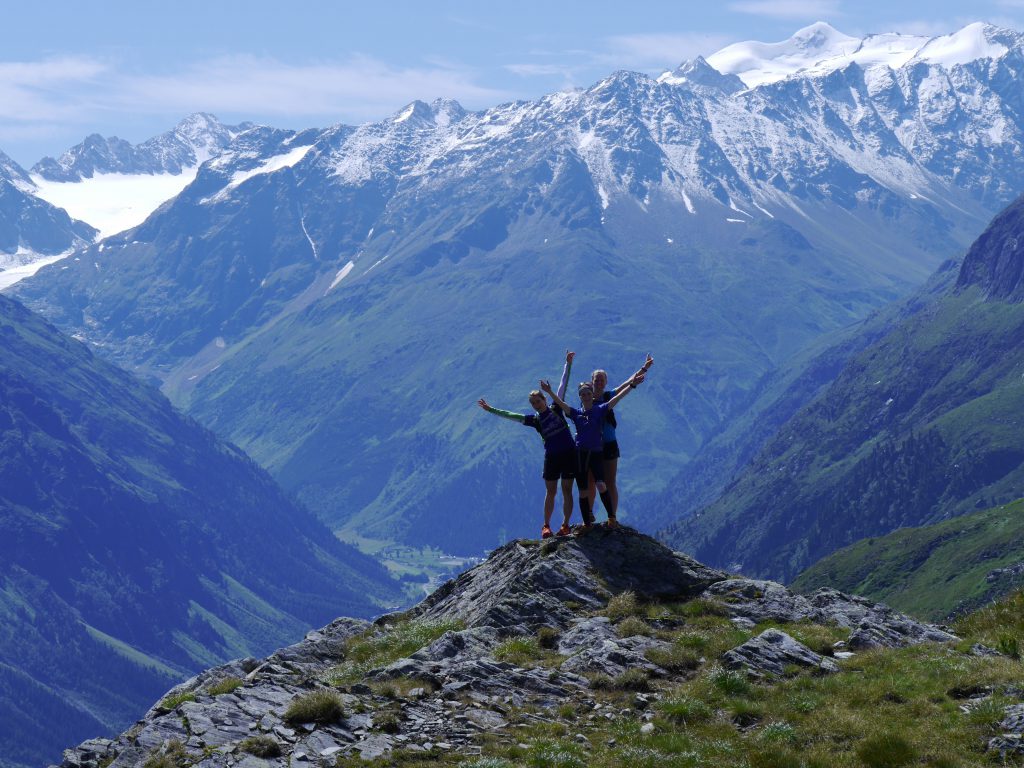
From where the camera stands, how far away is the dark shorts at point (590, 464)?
128 ft

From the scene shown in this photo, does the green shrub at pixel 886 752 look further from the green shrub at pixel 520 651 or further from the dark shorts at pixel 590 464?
the dark shorts at pixel 590 464

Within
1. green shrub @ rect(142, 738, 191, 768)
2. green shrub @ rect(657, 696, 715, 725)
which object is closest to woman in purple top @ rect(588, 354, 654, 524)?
green shrub @ rect(657, 696, 715, 725)

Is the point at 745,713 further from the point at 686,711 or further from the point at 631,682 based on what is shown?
the point at 631,682

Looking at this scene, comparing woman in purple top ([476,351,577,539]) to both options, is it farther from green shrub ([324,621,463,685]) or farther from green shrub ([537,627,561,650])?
green shrub ([537,627,561,650])

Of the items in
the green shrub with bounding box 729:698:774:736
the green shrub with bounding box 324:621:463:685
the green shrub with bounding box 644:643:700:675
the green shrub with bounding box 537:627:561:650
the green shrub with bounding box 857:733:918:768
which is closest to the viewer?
the green shrub with bounding box 857:733:918:768

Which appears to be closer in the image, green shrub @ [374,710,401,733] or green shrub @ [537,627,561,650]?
green shrub @ [374,710,401,733]

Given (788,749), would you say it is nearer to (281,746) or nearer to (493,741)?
(493,741)

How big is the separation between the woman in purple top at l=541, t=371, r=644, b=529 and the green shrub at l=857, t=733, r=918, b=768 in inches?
607

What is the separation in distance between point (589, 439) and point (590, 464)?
0.92 m

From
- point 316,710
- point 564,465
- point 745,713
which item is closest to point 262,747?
point 316,710

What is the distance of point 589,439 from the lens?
38.8 m

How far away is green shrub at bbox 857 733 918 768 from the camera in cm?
2319

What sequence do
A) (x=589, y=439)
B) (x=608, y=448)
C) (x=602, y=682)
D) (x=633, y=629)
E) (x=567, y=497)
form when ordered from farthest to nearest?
1. (x=567, y=497)
2. (x=608, y=448)
3. (x=589, y=439)
4. (x=633, y=629)
5. (x=602, y=682)

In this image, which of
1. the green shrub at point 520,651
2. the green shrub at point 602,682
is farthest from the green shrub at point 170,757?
the green shrub at point 602,682
